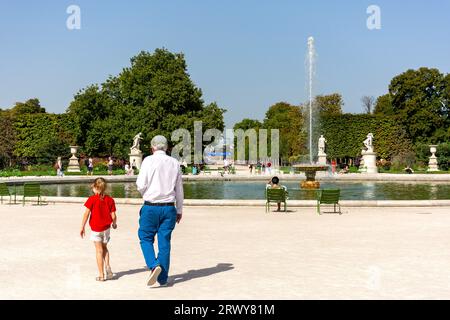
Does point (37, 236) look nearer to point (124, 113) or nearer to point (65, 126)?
point (124, 113)

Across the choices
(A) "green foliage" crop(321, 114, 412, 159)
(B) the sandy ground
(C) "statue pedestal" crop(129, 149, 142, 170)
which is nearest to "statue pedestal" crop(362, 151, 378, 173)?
(A) "green foliage" crop(321, 114, 412, 159)

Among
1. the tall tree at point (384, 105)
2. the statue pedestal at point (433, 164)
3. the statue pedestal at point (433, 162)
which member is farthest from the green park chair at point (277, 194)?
the tall tree at point (384, 105)

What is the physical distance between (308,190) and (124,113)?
30.2 metres

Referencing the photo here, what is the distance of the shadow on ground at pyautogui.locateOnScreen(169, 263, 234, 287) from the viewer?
294 inches

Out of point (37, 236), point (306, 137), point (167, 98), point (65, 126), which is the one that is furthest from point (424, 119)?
point (37, 236)

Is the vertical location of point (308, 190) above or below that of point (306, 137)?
below

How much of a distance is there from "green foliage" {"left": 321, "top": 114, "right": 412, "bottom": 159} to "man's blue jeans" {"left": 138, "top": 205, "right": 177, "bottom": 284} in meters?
61.6

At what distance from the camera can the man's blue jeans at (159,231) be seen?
6965mm

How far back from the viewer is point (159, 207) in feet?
22.9

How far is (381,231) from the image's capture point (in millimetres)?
12234

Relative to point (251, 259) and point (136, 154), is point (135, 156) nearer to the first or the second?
point (136, 154)

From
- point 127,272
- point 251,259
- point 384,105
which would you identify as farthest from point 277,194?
point 384,105

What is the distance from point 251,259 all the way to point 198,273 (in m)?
1.34

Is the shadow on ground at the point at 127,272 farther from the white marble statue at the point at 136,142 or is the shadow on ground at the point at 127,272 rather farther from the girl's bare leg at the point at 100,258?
the white marble statue at the point at 136,142
